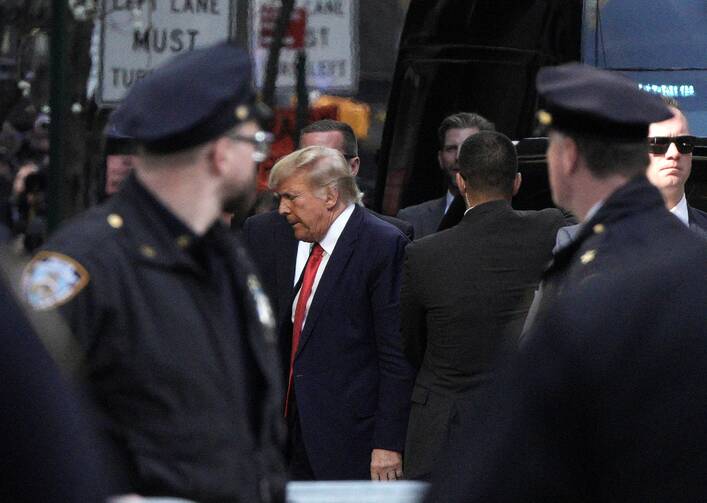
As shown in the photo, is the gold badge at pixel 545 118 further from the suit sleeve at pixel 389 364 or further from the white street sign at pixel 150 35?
the white street sign at pixel 150 35

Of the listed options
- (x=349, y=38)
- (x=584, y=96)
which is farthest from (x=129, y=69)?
(x=584, y=96)

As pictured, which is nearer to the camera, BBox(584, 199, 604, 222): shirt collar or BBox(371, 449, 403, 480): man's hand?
BBox(584, 199, 604, 222): shirt collar

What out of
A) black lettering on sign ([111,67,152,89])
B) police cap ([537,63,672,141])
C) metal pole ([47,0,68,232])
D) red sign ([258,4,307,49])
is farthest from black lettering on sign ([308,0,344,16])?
police cap ([537,63,672,141])

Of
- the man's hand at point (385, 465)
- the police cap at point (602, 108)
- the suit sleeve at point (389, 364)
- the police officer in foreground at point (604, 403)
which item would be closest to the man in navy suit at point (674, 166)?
the suit sleeve at point (389, 364)

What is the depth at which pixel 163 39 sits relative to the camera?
34.5 ft

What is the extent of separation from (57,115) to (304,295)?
2.41 metres

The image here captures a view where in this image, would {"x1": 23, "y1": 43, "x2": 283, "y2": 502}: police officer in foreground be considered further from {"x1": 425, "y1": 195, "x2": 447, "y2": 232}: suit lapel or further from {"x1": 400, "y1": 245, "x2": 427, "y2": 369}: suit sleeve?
{"x1": 425, "y1": 195, "x2": 447, "y2": 232}: suit lapel

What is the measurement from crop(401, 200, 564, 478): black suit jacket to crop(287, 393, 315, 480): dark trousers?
0.55 meters

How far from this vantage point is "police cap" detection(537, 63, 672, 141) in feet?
11.6

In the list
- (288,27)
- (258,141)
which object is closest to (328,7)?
(288,27)

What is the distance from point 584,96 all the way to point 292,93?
1133 cm

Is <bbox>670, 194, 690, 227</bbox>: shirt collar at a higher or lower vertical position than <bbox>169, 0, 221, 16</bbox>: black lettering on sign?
higher

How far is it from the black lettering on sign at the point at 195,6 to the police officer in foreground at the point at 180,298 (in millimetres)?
6906

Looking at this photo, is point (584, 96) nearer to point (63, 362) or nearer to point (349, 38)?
point (63, 362)
